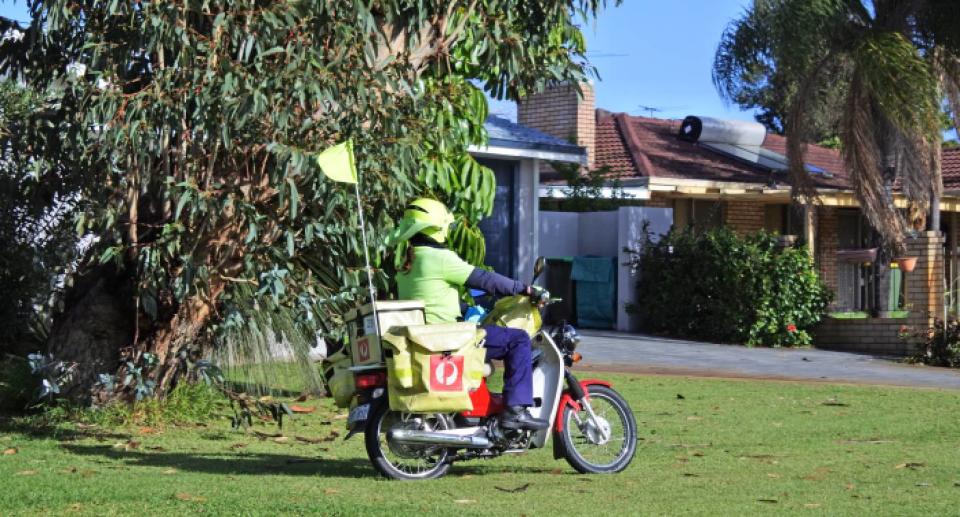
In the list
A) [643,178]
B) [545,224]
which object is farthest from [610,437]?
[643,178]

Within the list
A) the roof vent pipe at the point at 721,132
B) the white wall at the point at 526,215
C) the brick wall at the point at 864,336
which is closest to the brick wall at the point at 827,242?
the roof vent pipe at the point at 721,132

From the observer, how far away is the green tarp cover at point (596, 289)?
2373 centimetres

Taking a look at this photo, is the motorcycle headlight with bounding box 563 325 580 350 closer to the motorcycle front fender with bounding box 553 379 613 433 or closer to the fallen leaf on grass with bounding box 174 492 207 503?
the motorcycle front fender with bounding box 553 379 613 433

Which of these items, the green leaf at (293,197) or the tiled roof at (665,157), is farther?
the tiled roof at (665,157)

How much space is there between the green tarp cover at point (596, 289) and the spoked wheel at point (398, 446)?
15318 millimetres

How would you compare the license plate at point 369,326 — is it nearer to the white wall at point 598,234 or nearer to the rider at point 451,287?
the rider at point 451,287

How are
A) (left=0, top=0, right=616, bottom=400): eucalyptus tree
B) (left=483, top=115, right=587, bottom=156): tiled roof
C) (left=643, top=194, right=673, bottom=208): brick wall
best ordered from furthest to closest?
(left=643, top=194, right=673, bottom=208): brick wall → (left=483, top=115, right=587, bottom=156): tiled roof → (left=0, top=0, right=616, bottom=400): eucalyptus tree

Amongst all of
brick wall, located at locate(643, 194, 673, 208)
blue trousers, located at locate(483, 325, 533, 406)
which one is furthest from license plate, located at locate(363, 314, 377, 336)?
brick wall, located at locate(643, 194, 673, 208)

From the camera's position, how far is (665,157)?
92.0ft

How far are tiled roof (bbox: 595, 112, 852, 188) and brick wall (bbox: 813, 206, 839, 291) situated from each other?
84 centimetres

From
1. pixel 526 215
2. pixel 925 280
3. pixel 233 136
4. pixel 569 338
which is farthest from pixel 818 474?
pixel 925 280

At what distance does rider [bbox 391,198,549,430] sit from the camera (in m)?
8.45

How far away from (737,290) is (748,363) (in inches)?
118

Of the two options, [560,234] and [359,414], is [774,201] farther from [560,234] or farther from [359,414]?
[359,414]
